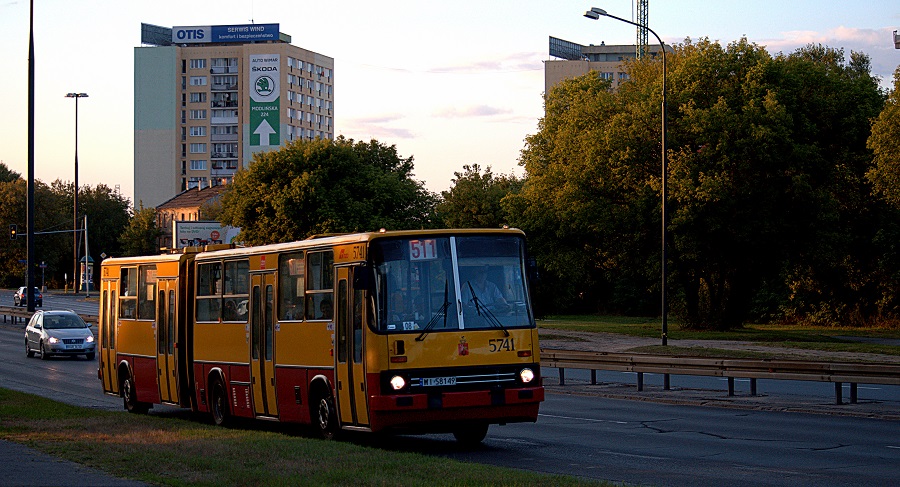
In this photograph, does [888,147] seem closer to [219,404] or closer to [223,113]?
[219,404]

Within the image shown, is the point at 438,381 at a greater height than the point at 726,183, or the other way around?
the point at 726,183

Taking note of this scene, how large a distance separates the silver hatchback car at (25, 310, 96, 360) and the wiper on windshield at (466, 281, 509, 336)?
28549mm

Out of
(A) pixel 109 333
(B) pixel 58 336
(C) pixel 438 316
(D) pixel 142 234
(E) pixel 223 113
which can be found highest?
(E) pixel 223 113

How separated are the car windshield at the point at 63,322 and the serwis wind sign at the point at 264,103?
68409mm

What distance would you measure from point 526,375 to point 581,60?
15612cm

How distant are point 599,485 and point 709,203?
1432 inches

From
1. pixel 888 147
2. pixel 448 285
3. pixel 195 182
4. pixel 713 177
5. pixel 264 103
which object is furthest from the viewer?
pixel 195 182

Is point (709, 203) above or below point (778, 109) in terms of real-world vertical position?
below

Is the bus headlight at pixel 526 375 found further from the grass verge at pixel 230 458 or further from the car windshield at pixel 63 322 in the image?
the car windshield at pixel 63 322

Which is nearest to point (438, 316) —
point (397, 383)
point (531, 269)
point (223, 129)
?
point (397, 383)

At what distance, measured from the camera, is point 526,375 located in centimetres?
1447

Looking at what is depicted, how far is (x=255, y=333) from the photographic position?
17375 millimetres

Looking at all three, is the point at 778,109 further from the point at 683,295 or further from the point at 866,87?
the point at 683,295

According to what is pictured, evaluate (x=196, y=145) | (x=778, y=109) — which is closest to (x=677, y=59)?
(x=778, y=109)
